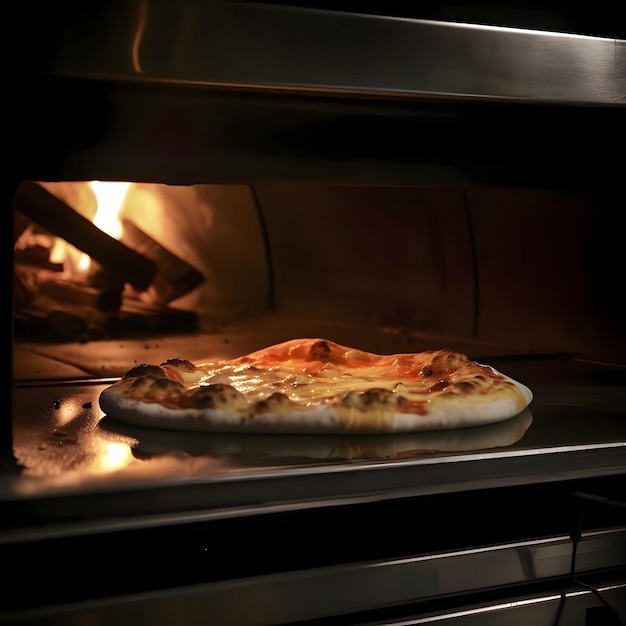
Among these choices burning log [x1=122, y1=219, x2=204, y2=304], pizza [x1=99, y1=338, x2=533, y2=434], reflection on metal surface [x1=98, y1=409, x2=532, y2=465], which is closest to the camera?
reflection on metal surface [x1=98, y1=409, x2=532, y2=465]

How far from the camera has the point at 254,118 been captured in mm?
865

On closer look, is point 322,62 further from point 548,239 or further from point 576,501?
point 548,239

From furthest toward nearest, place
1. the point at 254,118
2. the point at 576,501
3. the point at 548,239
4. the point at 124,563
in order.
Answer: the point at 548,239 < the point at 254,118 < the point at 576,501 < the point at 124,563

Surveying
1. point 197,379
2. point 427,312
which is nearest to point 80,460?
point 197,379

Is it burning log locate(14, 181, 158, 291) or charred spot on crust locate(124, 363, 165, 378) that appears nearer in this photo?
charred spot on crust locate(124, 363, 165, 378)

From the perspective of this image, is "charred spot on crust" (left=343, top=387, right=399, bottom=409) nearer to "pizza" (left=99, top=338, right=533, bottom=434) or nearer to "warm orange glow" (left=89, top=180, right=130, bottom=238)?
"pizza" (left=99, top=338, right=533, bottom=434)

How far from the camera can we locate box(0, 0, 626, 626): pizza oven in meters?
0.65

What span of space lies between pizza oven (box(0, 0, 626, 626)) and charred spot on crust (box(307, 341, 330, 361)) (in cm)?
28

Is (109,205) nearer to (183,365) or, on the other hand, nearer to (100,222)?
(100,222)

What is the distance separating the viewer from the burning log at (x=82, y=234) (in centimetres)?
125

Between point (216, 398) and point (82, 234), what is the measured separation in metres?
0.53

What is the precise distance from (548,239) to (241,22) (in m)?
0.94

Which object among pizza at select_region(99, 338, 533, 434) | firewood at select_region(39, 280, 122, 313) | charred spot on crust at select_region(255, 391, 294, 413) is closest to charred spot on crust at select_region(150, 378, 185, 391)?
pizza at select_region(99, 338, 533, 434)

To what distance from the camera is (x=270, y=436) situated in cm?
84
